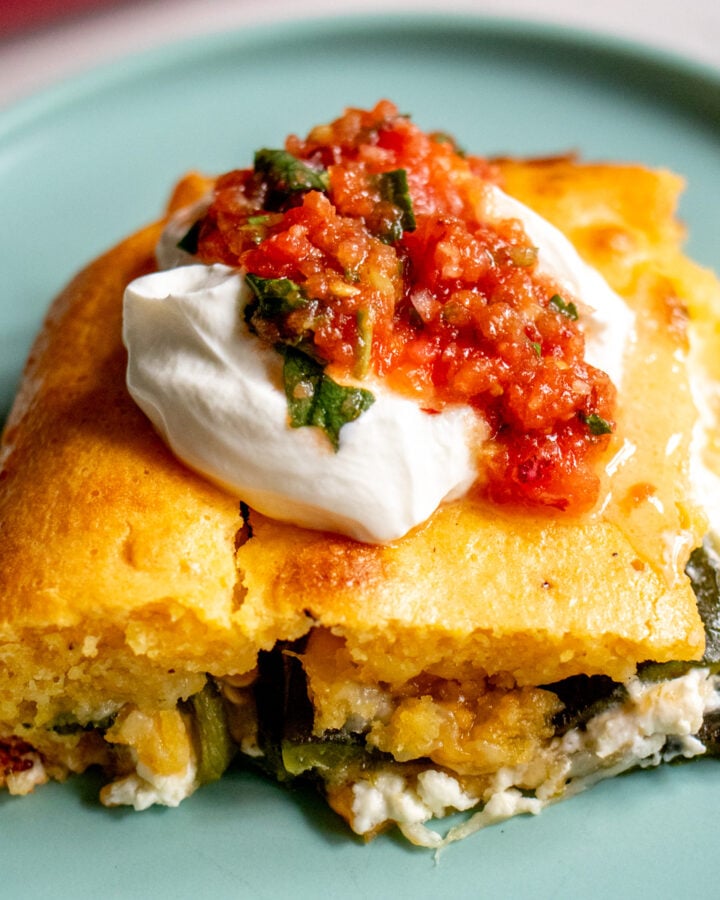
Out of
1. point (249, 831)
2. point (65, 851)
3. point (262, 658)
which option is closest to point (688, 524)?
point (262, 658)

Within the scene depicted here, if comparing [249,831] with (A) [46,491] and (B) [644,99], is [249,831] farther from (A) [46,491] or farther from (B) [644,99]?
(B) [644,99]

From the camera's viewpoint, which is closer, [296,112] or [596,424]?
[596,424]

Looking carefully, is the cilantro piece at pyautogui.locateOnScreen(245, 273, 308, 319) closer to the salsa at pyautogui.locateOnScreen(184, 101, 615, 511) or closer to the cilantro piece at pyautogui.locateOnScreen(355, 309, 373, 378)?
the salsa at pyautogui.locateOnScreen(184, 101, 615, 511)

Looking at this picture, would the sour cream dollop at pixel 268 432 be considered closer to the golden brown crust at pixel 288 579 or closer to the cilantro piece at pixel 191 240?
the golden brown crust at pixel 288 579

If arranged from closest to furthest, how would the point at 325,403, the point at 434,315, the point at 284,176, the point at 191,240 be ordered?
1. the point at 325,403
2. the point at 434,315
3. the point at 284,176
4. the point at 191,240

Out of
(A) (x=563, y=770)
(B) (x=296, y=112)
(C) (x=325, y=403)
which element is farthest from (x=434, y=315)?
(B) (x=296, y=112)

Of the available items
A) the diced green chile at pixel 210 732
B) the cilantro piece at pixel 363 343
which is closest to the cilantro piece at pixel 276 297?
the cilantro piece at pixel 363 343

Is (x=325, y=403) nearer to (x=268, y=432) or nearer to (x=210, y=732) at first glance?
(x=268, y=432)
